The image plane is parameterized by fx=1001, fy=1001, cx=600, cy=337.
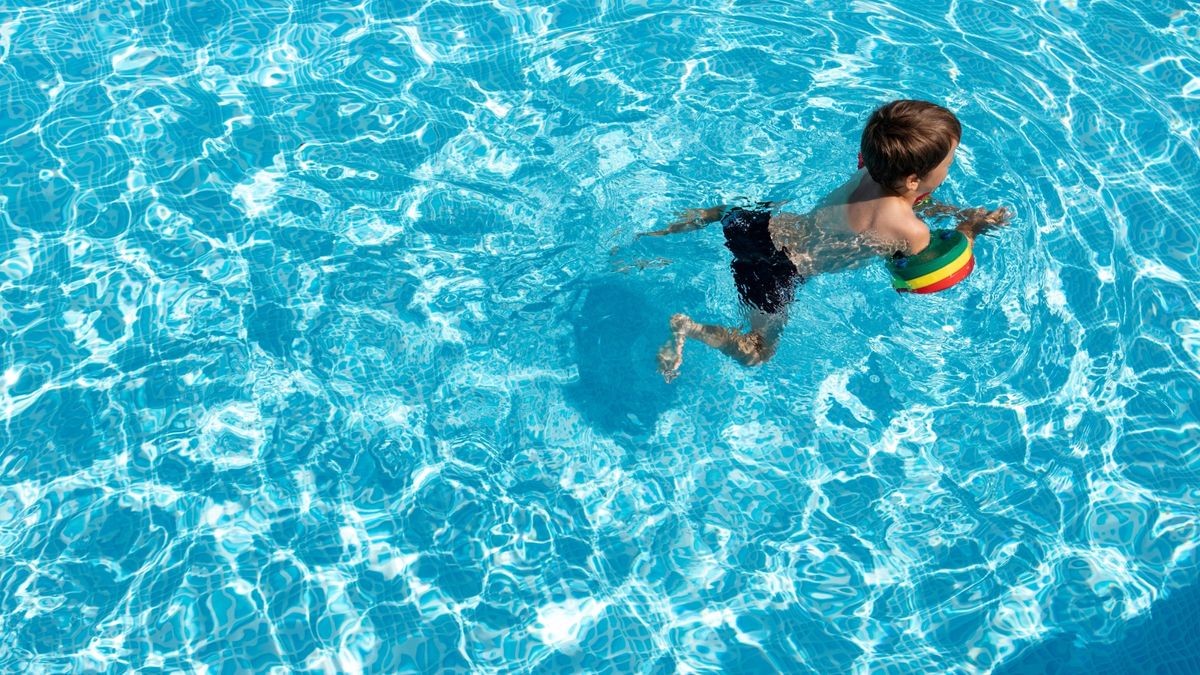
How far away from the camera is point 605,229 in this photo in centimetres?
587

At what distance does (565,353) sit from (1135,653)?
3127 mm

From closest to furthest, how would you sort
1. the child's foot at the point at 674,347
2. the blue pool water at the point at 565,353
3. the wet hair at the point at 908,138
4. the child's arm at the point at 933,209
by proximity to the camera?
the wet hair at the point at 908,138 < the blue pool water at the point at 565,353 < the child's foot at the point at 674,347 < the child's arm at the point at 933,209

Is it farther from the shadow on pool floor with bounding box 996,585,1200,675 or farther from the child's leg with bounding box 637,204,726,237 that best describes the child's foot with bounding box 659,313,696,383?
the shadow on pool floor with bounding box 996,585,1200,675

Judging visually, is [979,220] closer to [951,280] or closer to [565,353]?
[951,280]

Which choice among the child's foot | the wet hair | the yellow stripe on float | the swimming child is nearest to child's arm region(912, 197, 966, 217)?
the swimming child

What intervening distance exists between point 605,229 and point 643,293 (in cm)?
48

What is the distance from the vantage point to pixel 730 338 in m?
4.97

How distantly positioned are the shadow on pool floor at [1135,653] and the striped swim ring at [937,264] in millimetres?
1767

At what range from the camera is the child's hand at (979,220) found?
4.89m

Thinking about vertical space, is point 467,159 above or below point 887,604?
above

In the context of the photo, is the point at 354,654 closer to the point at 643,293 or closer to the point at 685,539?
the point at 685,539

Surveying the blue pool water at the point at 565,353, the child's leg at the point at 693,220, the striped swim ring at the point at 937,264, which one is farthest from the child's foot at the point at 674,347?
the striped swim ring at the point at 937,264

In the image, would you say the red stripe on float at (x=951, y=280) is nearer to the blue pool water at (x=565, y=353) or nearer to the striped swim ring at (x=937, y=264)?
the striped swim ring at (x=937, y=264)

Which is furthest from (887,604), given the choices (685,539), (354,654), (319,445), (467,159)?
(467,159)
